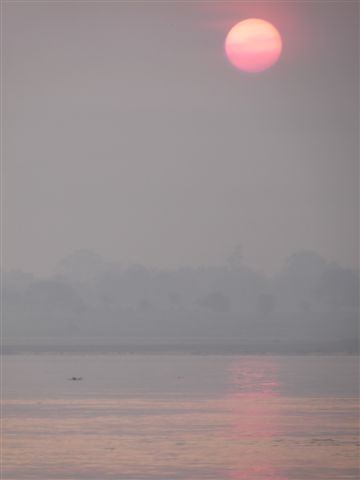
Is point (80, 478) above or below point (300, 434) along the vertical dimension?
below

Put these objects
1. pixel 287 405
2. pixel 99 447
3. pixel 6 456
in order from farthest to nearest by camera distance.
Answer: pixel 287 405 < pixel 99 447 < pixel 6 456

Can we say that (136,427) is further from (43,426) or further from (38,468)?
(38,468)

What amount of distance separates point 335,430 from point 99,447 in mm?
12144

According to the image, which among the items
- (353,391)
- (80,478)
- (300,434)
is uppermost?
(353,391)

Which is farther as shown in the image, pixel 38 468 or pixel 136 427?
pixel 136 427

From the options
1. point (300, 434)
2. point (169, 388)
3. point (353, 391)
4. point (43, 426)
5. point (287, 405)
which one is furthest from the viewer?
point (169, 388)

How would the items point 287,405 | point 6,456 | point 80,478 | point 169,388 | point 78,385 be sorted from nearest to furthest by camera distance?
point 80,478
point 6,456
point 287,405
point 169,388
point 78,385

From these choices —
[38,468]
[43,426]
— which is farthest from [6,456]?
[43,426]

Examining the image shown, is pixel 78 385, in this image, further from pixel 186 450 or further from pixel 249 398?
pixel 186 450

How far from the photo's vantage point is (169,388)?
99312 millimetres

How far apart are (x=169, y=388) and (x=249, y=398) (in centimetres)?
1778

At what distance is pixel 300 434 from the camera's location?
5278 cm

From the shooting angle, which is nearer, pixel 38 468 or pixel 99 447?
pixel 38 468

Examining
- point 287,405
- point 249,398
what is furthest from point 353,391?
point 287,405
